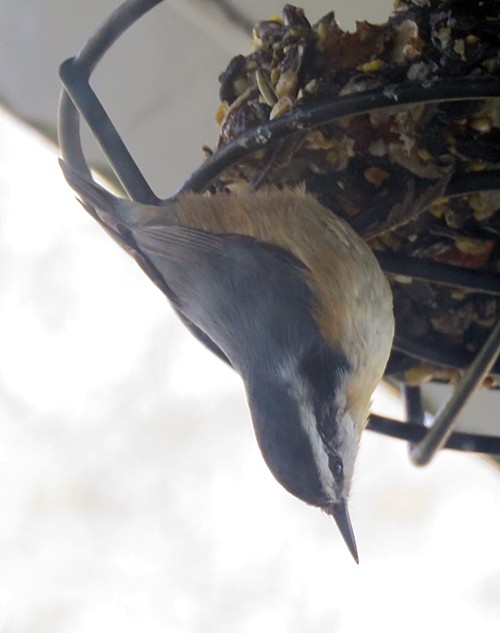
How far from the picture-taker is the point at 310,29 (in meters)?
1.18

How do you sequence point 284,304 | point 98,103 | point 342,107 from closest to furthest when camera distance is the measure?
point 342,107 < point 98,103 < point 284,304

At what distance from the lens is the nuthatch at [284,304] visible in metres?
1.20

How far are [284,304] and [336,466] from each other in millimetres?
222

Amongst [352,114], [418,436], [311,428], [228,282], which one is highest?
[352,114]

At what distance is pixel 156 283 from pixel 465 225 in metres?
0.42

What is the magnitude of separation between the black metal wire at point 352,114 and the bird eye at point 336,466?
0.12 metres

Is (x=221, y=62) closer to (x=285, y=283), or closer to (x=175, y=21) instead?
(x=175, y=21)

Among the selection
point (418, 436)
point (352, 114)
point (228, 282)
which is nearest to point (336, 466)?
point (418, 436)

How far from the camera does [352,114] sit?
1003mm

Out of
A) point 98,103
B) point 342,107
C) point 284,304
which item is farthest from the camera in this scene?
point 284,304

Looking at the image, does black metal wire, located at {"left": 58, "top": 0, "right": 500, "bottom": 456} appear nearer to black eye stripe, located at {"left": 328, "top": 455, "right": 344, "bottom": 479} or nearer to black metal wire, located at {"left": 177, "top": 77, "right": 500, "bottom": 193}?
black metal wire, located at {"left": 177, "top": 77, "right": 500, "bottom": 193}

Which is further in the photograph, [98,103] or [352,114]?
[98,103]

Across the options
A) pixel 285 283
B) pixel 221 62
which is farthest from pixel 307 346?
pixel 221 62

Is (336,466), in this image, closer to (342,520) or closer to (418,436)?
(342,520)
